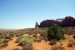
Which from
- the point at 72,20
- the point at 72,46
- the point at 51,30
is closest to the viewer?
the point at 72,46

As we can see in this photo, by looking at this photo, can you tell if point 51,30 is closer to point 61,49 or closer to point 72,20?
point 61,49

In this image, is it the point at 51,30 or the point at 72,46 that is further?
the point at 51,30

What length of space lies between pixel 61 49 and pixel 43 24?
198 ft

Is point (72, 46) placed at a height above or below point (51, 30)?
below

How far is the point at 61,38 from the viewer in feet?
68.3

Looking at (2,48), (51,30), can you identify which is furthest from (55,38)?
(2,48)

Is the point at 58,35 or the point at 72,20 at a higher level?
the point at 72,20

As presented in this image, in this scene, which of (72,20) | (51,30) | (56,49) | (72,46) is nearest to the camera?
(56,49)

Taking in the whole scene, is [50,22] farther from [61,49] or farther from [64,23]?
[61,49]

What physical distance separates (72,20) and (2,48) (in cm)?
4615

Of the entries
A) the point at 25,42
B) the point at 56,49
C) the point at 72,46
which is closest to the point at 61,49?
the point at 56,49

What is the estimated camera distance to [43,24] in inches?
2928

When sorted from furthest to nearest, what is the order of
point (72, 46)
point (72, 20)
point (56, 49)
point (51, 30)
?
point (72, 20) → point (51, 30) → point (72, 46) → point (56, 49)

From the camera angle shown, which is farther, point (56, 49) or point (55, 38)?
point (55, 38)
